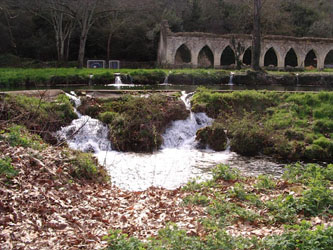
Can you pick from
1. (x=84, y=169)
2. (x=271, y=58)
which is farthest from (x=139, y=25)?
(x=84, y=169)

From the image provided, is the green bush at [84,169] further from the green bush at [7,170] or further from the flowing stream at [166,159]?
the green bush at [7,170]

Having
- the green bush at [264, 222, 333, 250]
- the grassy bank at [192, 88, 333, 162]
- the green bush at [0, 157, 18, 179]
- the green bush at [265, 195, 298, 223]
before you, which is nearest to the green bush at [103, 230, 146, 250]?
the green bush at [264, 222, 333, 250]

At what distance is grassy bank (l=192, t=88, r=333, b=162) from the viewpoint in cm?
1170

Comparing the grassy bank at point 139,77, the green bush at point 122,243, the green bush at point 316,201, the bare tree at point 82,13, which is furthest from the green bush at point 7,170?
the bare tree at point 82,13

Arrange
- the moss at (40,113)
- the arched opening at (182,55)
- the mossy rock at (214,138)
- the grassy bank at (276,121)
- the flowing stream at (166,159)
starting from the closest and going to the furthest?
1. the flowing stream at (166,159)
2. the moss at (40,113)
3. the grassy bank at (276,121)
4. the mossy rock at (214,138)
5. the arched opening at (182,55)

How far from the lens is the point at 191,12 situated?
4319 centimetres

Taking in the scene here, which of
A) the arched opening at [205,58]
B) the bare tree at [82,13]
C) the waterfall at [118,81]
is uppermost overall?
the bare tree at [82,13]

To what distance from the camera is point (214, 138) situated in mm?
12391

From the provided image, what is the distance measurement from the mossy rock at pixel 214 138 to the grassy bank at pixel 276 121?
0.25 metres

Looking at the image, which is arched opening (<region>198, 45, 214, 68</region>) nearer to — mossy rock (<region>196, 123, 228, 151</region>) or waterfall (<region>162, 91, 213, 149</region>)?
waterfall (<region>162, 91, 213, 149</region>)

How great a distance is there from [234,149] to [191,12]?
110ft

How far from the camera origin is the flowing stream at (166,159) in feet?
30.2

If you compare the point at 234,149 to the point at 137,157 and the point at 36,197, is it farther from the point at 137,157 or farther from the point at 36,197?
the point at 36,197

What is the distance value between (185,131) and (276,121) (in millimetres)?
3035
